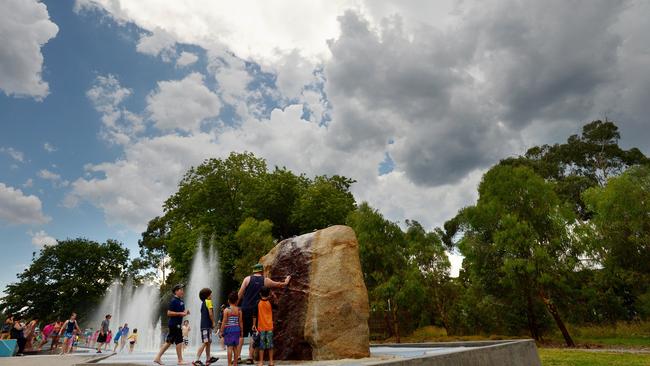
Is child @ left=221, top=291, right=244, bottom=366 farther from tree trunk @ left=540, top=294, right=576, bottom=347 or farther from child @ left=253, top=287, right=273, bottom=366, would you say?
tree trunk @ left=540, top=294, right=576, bottom=347

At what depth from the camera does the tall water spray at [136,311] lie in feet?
125

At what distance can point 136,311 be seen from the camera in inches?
1827

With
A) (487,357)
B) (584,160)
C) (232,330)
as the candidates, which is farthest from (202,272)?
(584,160)

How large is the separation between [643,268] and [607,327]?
469 centimetres

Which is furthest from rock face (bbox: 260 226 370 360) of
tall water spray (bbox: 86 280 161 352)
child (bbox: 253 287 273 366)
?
tall water spray (bbox: 86 280 161 352)

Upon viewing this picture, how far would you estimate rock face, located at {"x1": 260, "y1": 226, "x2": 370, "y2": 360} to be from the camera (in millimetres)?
9148

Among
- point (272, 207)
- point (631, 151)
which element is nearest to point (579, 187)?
point (631, 151)

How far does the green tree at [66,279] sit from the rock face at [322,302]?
61.0 m

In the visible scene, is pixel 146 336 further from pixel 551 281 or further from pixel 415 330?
pixel 551 281

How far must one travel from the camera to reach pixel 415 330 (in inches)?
1287

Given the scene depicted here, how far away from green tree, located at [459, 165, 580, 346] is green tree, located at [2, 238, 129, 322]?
5594cm

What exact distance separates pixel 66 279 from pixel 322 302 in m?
64.0

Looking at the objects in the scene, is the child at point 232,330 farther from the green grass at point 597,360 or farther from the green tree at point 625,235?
the green tree at point 625,235

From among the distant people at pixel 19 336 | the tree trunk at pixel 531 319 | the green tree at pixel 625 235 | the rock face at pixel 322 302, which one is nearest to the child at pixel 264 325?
the rock face at pixel 322 302
